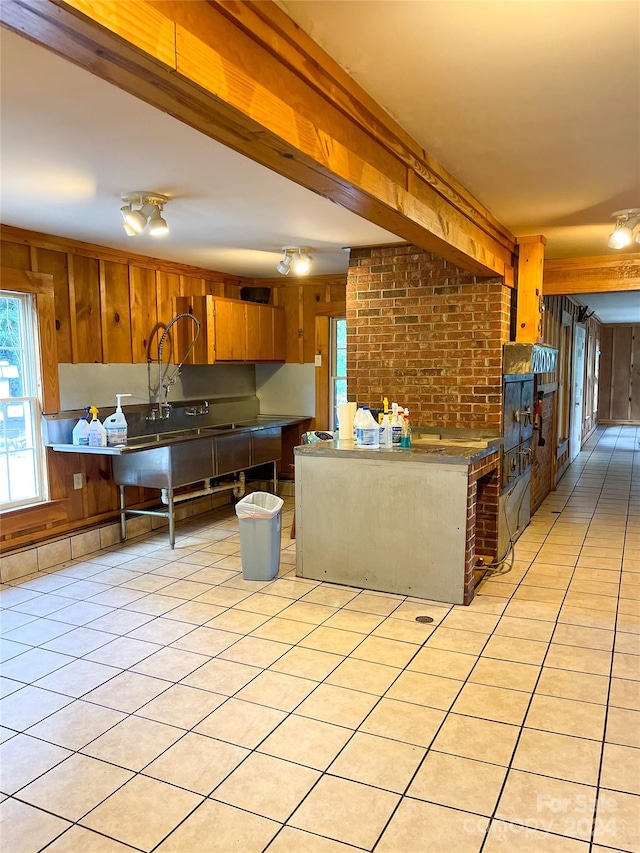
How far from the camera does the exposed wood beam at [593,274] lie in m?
4.94

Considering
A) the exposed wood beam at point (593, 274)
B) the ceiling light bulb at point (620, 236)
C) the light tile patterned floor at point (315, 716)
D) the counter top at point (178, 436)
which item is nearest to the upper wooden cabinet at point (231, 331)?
the counter top at point (178, 436)

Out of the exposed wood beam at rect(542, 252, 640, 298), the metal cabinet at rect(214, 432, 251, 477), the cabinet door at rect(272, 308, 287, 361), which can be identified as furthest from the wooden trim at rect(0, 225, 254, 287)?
the exposed wood beam at rect(542, 252, 640, 298)

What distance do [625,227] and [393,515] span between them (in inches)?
94.3

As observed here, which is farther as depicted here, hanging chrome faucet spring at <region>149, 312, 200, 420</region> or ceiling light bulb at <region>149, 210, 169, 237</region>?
hanging chrome faucet spring at <region>149, 312, 200, 420</region>

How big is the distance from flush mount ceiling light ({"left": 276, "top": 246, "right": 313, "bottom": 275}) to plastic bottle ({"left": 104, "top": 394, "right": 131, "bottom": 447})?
1.78 meters

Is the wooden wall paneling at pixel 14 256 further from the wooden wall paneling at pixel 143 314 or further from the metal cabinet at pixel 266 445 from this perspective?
the metal cabinet at pixel 266 445

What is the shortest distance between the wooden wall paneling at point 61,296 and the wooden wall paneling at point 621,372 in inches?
516

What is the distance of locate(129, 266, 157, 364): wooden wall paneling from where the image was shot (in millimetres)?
5340

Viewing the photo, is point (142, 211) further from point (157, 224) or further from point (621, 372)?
point (621, 372)

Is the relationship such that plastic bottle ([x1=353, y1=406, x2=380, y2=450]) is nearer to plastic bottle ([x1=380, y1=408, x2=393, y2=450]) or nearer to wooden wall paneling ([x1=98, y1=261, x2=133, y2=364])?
plastic bottle ([x1=380, y1=408, x2=393, y2=450])

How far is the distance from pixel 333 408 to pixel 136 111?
4803 mm

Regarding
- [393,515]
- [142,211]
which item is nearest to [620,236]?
[393,515]

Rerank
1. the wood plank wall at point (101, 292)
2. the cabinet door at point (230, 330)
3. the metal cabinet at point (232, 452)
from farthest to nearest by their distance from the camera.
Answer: the cabinet door at point (230, 330) < the metal cabinet at point (232, 452) < the wood plank wall at point (101, 292)

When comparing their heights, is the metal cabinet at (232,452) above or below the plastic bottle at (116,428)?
below
